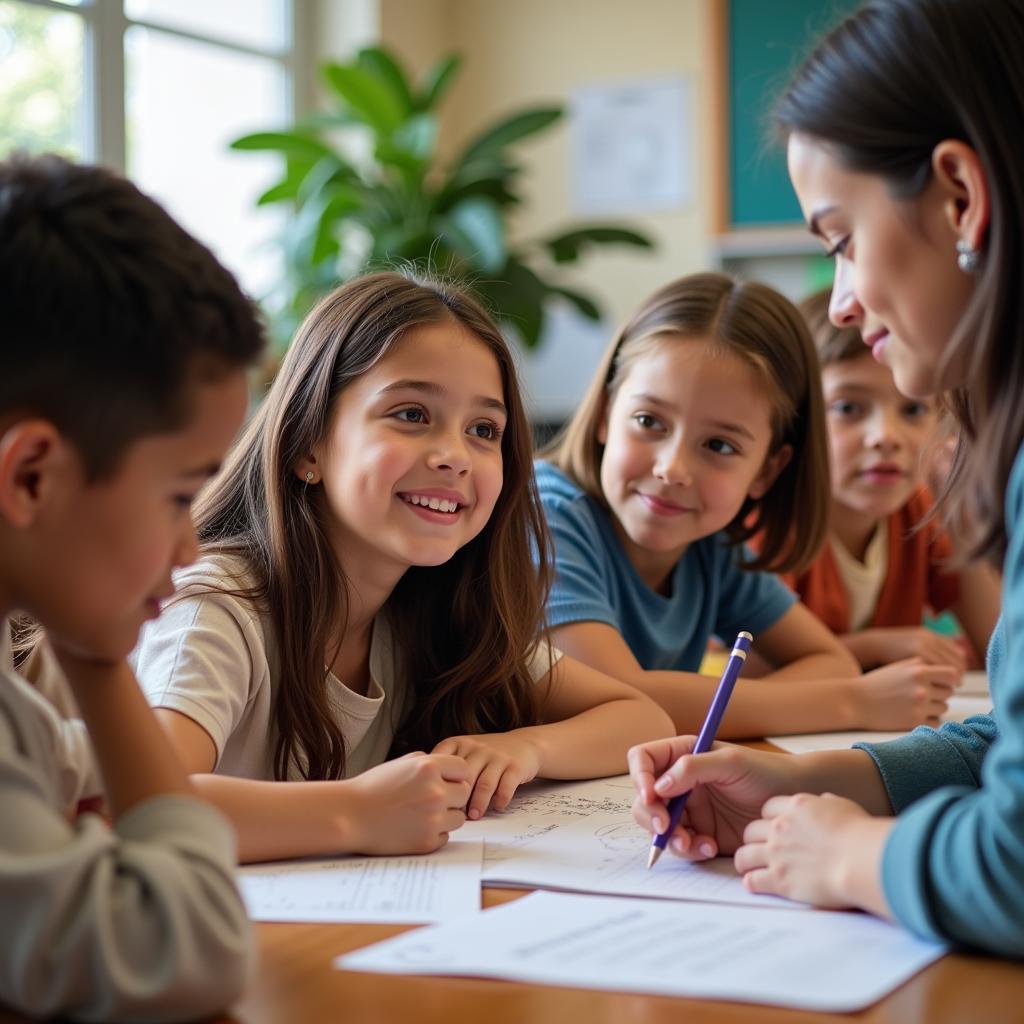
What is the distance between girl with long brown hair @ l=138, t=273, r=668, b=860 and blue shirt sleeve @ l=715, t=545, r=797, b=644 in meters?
0.52

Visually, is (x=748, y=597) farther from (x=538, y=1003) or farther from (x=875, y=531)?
(x=538, y=1003)

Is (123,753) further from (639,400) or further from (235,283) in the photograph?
(639,400)

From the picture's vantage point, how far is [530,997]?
0.68 m

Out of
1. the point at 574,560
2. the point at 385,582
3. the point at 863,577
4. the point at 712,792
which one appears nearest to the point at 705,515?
the point at 574,560

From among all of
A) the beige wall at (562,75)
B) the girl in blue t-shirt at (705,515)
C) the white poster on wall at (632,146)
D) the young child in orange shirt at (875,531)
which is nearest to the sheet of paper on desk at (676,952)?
the girl in blue t-shirt at (705,515)

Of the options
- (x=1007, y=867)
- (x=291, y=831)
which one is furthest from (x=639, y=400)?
(x=1007, y=867)

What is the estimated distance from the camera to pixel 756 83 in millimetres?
4336

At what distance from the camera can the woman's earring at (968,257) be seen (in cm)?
85

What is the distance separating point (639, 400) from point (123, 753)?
1032 mm

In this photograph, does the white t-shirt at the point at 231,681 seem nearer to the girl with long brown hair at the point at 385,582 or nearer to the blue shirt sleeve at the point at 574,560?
the girl with long brown hair at the point at 385,582

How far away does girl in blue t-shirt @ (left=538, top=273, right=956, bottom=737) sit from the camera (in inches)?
62.2

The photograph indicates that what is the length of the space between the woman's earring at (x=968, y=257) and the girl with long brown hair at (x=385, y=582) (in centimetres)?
55

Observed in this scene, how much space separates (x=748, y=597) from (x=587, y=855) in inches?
38.3

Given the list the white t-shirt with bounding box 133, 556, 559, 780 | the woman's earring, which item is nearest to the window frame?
the white t-shirt with bounding box 133, 556, 559, 780
